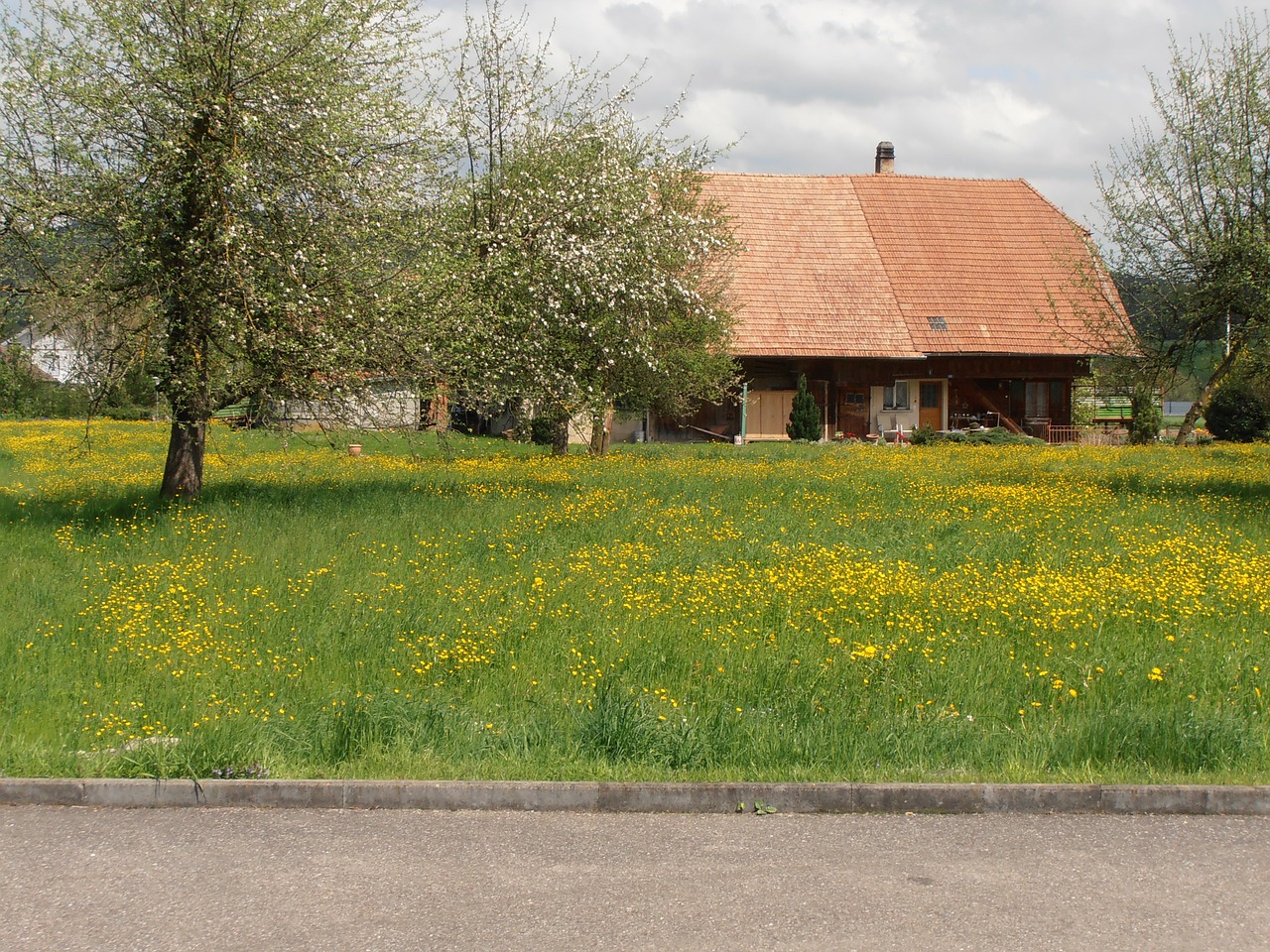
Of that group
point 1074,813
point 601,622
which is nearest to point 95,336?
point 601,622

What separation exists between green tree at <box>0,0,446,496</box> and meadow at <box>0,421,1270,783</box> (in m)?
2.23

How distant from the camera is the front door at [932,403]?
41.6m

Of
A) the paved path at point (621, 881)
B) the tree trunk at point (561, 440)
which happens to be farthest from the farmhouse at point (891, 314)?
the paved path at point (621, 881)

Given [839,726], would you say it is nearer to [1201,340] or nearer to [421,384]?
[421,384]

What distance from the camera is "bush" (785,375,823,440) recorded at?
3834cm

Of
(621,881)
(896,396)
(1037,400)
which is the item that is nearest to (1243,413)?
(1037,400)

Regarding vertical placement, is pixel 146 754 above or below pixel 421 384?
below

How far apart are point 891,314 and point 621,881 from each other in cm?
3736

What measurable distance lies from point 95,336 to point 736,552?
850 centimetres

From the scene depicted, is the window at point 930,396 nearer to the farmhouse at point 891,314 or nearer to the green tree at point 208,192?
the farmhouse at point 891,314

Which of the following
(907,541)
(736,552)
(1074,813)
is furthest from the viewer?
(907,541)

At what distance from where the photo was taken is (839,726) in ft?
23.0

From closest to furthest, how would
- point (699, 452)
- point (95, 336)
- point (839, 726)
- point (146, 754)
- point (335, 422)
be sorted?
point (146, 754) → point (839, 726) → point (95, 336) → point (335, 422) → point (699, 452)

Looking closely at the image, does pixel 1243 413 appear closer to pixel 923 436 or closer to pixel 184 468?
pixel 923 436
